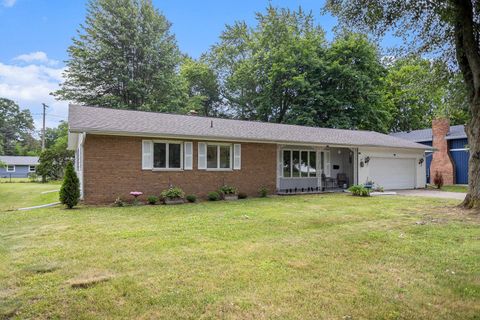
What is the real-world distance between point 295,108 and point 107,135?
2098 cm

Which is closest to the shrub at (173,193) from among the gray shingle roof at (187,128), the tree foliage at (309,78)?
the gray shingle roof at (187,128)

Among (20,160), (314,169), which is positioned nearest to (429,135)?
(314,169)

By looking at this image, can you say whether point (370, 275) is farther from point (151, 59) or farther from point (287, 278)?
point (151, 59)

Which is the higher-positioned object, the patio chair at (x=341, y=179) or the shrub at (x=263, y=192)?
the patio chair at (x=341, y=179)

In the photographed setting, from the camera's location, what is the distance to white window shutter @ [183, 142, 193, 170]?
13.8 meters

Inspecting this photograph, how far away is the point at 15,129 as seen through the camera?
214 ft

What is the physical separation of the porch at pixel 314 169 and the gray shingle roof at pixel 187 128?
854 millimetres

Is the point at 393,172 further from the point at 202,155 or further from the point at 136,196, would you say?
the point at 136,196

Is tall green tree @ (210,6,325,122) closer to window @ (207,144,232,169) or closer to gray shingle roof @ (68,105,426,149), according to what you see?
gray shingle roof @ (68,105,426,149)

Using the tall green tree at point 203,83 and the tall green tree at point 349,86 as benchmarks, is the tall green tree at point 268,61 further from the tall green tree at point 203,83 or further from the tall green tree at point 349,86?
the tall green tree at point 349,86

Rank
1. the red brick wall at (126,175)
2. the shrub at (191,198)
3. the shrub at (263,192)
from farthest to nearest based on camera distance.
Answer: the shrub at (263,192)
the shrub at (191,198)
the red brick wall at (126,175)

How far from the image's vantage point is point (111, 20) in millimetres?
28172

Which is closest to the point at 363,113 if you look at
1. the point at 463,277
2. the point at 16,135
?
the point at 463,277

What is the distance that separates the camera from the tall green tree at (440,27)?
8.41m
